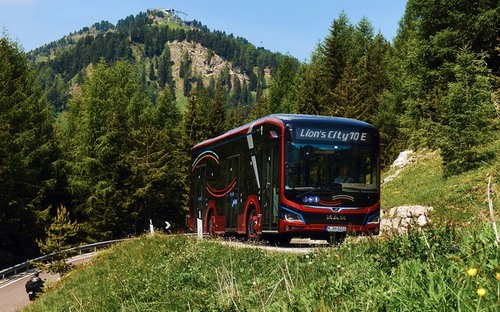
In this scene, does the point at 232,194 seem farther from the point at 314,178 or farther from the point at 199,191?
the point at 199,191

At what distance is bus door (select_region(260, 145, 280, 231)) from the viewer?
49.7 feet

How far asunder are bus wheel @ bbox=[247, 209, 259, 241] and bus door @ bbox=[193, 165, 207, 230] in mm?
6425

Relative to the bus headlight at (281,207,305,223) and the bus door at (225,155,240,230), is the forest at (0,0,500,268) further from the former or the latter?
the bus headlight at (281,207,305,223)

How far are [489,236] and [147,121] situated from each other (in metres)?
59.9

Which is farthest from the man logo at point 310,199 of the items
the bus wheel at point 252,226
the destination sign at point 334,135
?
the bus wheel at point 252,226

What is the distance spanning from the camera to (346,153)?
15.2 metres

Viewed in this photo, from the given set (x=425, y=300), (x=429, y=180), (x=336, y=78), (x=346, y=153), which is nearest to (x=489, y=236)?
(x=425, y=300)

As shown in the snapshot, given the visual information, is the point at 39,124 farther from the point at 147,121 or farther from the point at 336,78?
the point at 336,78

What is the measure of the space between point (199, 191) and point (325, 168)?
10522mm

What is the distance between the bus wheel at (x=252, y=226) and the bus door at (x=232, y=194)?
3.76 feet

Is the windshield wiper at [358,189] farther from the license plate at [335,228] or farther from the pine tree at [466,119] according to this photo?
the pine tree at [466,119]

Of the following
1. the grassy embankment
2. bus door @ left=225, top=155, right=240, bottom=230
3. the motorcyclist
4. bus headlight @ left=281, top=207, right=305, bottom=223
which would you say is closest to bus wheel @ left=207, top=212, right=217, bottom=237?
bus door @ left=225, top=155, right=240, bottom=230

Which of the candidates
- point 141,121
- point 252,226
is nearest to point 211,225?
point 252,226

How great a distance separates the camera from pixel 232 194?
19.1 meters
